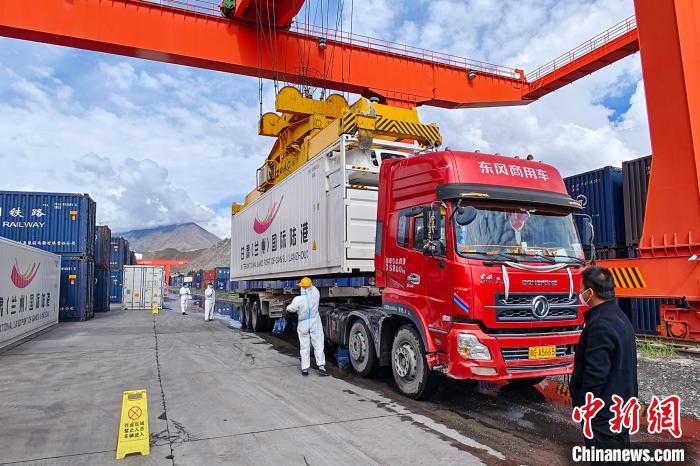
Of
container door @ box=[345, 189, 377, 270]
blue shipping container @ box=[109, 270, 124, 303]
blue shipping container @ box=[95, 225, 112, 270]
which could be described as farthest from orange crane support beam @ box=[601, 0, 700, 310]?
blue shipping container @ box=[109, 270, 124, 303]

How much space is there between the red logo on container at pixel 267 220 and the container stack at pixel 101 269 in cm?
1331

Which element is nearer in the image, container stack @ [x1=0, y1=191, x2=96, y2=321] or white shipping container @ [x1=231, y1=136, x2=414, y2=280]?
white shipping container @ [x1=231, y1=136, x2=414, y2=280]

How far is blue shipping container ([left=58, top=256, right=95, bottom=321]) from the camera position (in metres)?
17.7

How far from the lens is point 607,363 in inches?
102

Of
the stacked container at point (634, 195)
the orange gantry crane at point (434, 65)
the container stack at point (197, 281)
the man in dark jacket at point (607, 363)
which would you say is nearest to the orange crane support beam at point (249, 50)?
the orange gantry crane at point (434, 65)

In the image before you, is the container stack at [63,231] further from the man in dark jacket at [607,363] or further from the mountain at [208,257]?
the mountain at [208,257]

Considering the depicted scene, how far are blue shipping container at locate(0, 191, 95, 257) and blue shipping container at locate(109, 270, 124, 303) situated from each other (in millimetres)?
12863

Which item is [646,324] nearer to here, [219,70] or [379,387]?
[379,387]

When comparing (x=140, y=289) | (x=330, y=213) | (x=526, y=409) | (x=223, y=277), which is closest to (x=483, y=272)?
(x=526, y=409)

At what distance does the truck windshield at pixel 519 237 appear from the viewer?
5195 millimetres

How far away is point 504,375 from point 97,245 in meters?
22.6

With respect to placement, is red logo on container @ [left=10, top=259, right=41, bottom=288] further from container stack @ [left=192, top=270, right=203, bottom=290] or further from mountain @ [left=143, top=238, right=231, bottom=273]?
mountain @ [left=143, top=238, right=231, bottom=273]

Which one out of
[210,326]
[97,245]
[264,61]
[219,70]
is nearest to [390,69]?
[264,61]

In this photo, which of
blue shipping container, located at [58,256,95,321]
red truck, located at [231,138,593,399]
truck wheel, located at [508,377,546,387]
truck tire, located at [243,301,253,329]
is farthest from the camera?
blue shipping container, located at [58,256,95,321]
